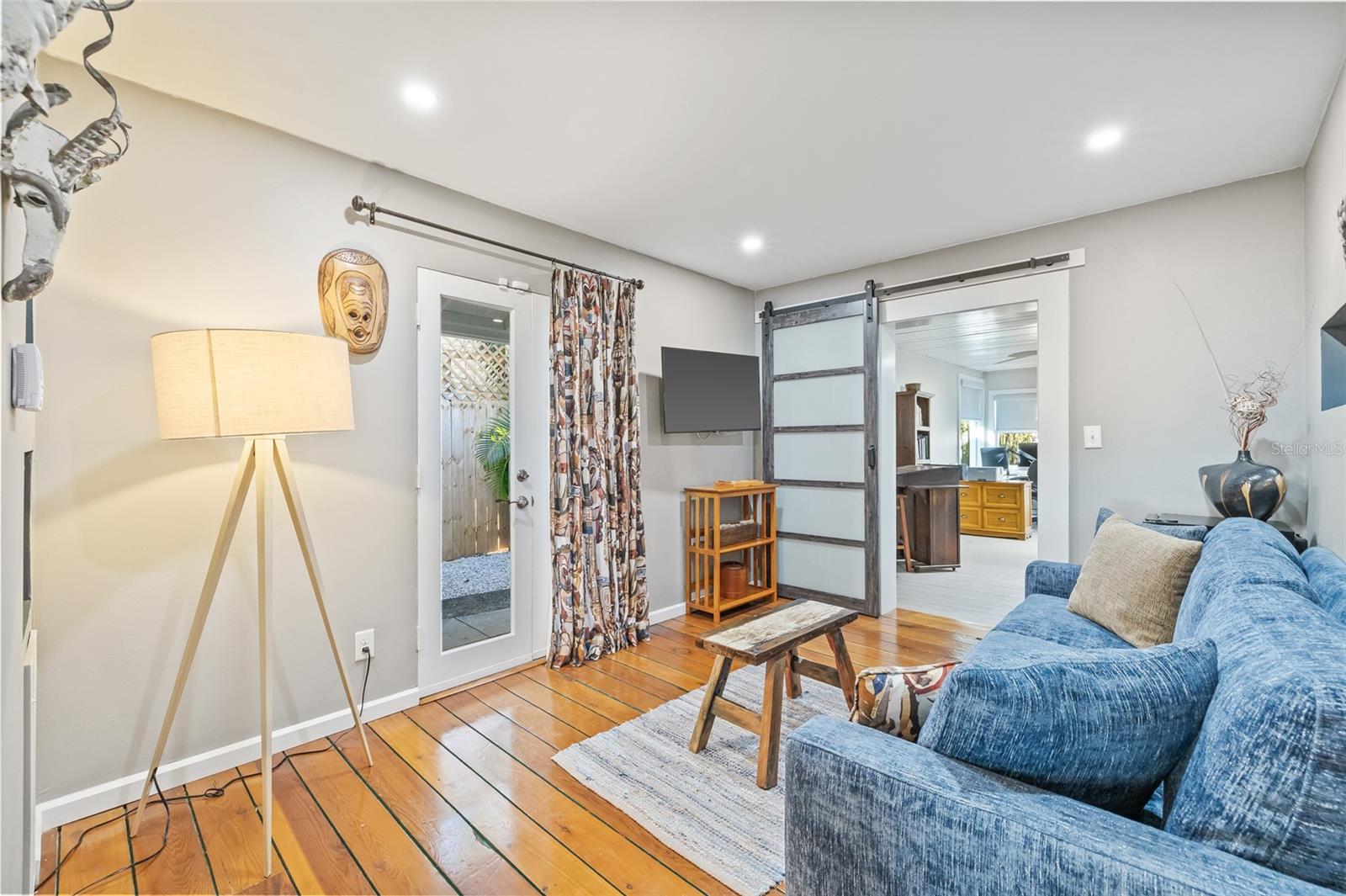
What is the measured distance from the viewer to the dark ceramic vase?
7.89 feet

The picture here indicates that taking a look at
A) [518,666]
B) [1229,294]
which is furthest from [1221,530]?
[518,666]

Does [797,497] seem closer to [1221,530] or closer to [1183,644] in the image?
[1221,530]

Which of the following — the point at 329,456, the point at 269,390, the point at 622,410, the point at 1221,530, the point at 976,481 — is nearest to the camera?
the point at 269,390

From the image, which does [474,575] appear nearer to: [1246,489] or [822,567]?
[822,567]

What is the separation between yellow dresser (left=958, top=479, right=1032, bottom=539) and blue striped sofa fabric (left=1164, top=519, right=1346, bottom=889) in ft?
22.2

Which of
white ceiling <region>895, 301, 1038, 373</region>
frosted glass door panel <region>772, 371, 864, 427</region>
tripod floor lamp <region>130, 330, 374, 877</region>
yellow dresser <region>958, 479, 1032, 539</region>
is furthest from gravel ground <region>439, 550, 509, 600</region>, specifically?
yellow dresser <region>958, 479, 1032, 539</region>

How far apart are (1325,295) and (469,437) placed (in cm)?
366

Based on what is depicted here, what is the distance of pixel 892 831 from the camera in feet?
3.10

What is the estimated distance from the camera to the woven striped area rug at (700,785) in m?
1.71

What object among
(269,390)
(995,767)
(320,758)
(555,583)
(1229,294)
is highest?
(1229,294)

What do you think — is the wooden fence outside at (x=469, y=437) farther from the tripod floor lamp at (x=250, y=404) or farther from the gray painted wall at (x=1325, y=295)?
the gray painted wall at (x=1325, y=295)

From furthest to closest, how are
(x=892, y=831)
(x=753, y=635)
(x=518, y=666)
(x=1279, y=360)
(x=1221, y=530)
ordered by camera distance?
1. (x=518, y=666)
2. (x=1279, y=360)
3. (x=753, y=635)
4. (x=1221, y=530)
5. (x=892, y=831)

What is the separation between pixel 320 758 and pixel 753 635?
1.77 meters

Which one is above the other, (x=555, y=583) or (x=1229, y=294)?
(x=1229, y=294)
